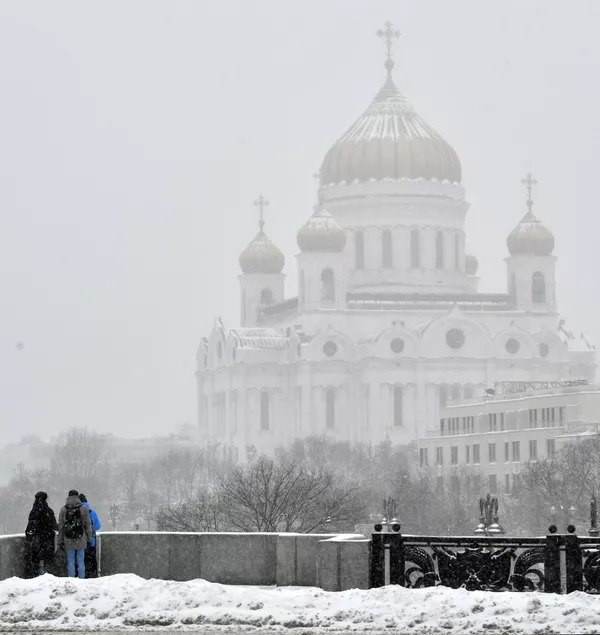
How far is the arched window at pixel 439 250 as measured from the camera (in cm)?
13762

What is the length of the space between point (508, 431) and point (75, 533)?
75.5 meters

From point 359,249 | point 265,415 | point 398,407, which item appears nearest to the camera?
point 398,407

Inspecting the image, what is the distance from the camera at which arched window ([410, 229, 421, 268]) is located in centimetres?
13725

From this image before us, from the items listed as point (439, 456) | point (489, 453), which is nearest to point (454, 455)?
point (439, 456)

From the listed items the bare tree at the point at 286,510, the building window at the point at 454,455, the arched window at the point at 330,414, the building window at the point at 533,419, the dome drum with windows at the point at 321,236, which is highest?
the dome drum with windows at the point at 321,236

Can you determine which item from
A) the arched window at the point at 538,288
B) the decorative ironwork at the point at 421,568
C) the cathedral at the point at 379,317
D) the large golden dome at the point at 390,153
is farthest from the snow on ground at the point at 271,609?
the large golden dome at the point at 390,153

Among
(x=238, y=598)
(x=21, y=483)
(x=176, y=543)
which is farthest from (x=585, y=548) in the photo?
(x=21, y=483)

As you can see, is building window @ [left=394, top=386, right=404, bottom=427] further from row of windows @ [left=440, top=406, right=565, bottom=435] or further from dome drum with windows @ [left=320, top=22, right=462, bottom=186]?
row of windows @ [left=440, top=406, right=565, bottom=435]

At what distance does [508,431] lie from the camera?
101 m

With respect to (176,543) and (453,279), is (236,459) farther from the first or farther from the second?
(176,543)

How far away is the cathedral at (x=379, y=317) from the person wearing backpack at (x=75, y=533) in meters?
101

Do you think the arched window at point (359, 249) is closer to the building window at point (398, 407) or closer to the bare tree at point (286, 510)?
the building window at point (398, 407)

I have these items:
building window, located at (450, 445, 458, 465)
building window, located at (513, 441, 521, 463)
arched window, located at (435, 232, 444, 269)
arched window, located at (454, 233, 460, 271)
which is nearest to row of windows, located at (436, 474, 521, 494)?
building window, located at (513, 441, 521, 463)

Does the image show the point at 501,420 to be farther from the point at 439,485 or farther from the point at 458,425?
the point at 439,485
